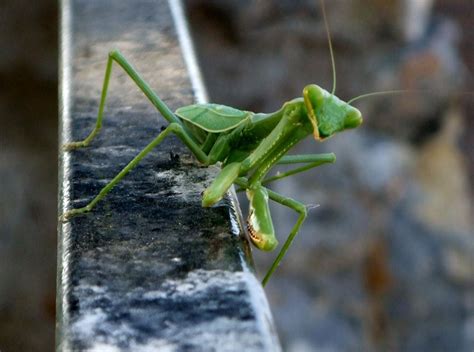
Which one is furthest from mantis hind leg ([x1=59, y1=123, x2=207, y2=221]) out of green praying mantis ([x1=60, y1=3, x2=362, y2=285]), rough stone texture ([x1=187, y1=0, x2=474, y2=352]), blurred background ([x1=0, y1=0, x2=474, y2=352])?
rough stone texture ([x1=187, y1=0, x2=474, y2=352])

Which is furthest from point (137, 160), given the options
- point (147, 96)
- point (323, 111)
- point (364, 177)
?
point (364, 177)

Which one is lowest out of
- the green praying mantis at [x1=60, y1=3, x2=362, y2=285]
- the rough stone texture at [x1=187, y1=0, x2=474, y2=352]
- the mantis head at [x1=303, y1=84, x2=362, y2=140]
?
the rough stone texture at [x1=187, y1=0, x2=474, y2=352]

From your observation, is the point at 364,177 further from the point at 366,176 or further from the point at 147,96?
the point at 147,96

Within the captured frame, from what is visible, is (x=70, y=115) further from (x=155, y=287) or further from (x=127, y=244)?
(x=155, y=287)

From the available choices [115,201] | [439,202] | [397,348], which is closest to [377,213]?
[439,202]

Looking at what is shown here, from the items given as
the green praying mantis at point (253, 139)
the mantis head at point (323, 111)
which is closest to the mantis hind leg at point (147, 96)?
the green praying mantis at point (253, 139)

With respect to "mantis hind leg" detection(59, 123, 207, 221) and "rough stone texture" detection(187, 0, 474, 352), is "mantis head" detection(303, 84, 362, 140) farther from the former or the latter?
"rough stone texture" detection(187, 0, 474, 352)
